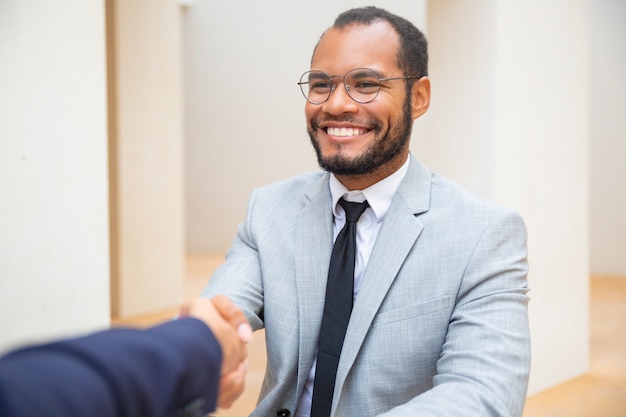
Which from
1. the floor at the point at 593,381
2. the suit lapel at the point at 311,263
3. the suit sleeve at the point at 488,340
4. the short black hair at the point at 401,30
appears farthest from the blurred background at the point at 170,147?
the suit sleeve at the point at 488,340

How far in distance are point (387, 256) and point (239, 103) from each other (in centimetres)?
1009

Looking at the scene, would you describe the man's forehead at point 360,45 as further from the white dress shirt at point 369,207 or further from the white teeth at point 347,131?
the white dress shirt at point 369,207

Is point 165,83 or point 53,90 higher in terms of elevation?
point 165,83

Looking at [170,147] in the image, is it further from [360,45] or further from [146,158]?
[360,45]

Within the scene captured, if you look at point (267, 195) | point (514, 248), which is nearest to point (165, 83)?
point (267, 195)

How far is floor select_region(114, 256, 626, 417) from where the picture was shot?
155 inches

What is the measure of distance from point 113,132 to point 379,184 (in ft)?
16.9

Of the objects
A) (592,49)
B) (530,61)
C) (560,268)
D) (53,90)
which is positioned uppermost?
(592,49)

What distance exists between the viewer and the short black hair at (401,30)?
5.71 feet

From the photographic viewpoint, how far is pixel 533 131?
416 cm

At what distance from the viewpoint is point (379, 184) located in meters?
1.77

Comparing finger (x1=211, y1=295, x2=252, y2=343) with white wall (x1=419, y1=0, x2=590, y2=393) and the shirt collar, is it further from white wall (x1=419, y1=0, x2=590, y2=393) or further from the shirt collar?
white wall (x1=419, y1=0, x2=590, y2=393)

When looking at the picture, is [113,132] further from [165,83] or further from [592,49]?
[592,49]

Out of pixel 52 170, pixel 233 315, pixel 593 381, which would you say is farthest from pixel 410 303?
pixel 593 381
